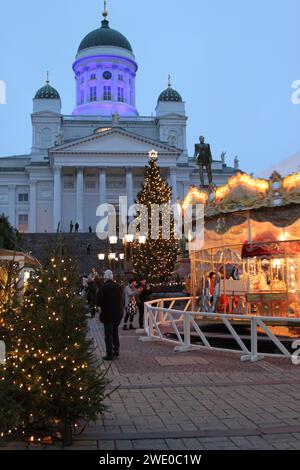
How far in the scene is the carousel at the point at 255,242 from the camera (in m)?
16.0

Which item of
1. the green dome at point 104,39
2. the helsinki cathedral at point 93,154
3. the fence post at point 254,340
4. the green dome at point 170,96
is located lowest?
the fence post at point 254,340

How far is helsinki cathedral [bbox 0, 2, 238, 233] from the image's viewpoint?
73.1 metres

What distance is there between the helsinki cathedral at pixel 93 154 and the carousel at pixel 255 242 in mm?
52871

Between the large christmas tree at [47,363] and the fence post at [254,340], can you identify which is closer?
the large christmas tree at [47,363]

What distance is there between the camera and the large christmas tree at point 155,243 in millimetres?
36812

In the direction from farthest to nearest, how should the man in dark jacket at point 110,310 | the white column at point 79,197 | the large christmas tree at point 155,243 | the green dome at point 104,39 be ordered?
the green dome at point 104,39, the white column at point 79,197, the large christmas tree at point 155,243, the man in dark jacket at point 110,310

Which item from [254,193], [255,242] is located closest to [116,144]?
[255,242]

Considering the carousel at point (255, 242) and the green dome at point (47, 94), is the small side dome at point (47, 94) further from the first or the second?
the carousel at point (255, 242)

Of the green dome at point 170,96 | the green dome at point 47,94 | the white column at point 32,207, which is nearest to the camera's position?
the white column at point 32,207

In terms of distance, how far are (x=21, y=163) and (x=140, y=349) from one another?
2751 inches

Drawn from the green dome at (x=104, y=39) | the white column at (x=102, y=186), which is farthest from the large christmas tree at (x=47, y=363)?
the green dome at (x=104, y=39)

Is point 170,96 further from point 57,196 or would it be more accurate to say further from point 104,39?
point 57,196

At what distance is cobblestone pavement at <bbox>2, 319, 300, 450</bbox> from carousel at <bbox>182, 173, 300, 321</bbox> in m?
4.60

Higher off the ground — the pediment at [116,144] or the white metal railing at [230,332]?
the pediment at [116,144]
